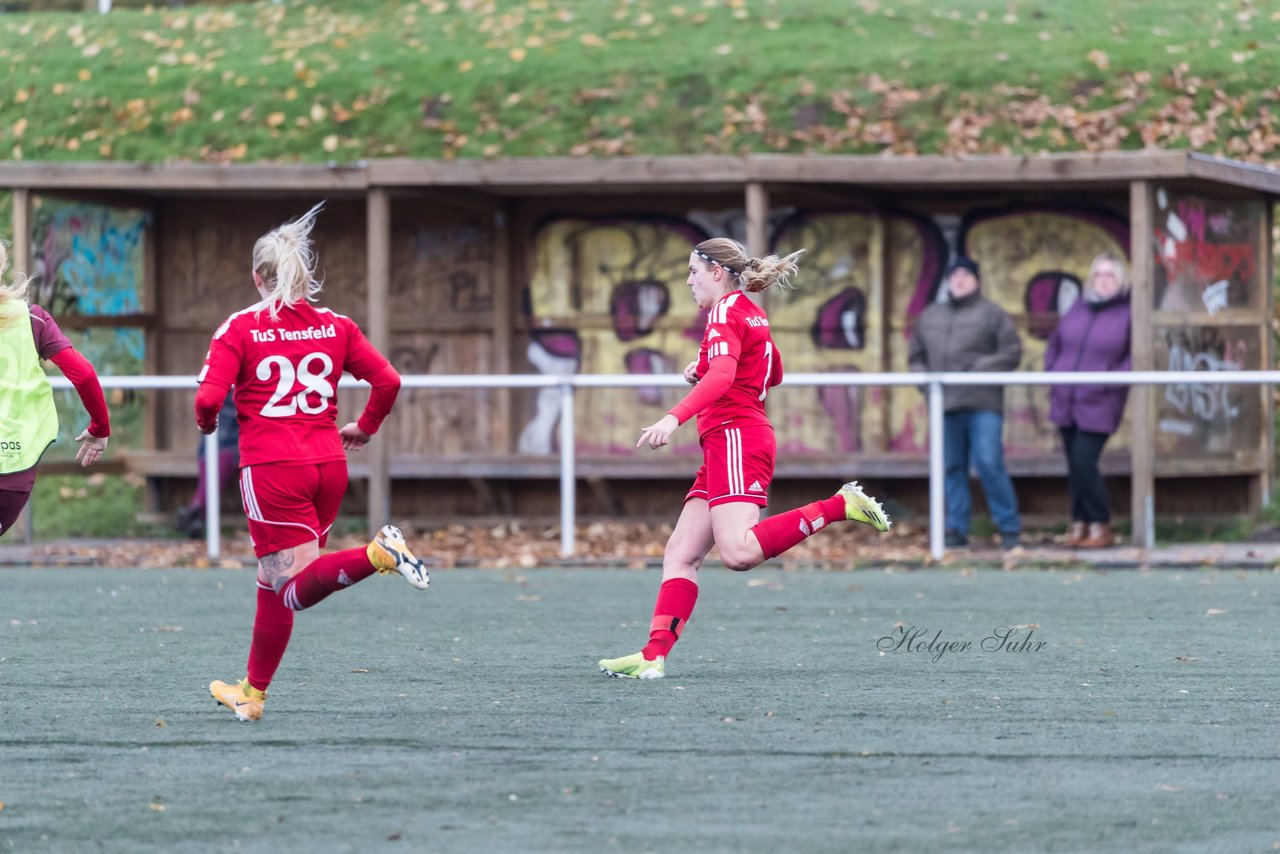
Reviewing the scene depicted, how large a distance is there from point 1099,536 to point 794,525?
5878mm

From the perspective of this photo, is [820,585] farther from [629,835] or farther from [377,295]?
[629,835]

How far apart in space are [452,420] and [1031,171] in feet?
15.1

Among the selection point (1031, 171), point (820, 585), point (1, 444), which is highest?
point (1031, 171)

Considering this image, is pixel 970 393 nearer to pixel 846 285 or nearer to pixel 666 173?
pixel 666 173

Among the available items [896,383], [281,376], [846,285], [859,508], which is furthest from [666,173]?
[281,376]

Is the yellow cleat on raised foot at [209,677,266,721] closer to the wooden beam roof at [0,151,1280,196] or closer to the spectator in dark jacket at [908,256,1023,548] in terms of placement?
the spectator in dark jacket at [908,256,1023,548]

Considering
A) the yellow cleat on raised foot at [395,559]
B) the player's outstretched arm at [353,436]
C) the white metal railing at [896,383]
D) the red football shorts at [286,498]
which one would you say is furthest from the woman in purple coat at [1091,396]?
the yellow cleat on raised foot at [395,559]

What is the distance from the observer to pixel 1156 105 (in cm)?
1748

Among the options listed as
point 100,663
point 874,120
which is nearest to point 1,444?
point 100,663

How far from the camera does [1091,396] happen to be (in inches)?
488

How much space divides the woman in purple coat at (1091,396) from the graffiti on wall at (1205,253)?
70 cm

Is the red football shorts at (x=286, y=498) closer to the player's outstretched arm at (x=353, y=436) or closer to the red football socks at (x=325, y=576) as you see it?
the red football socks at (x=325, y=576)

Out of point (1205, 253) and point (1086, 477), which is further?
point (1205, 253)

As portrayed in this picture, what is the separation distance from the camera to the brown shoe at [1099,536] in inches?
488
